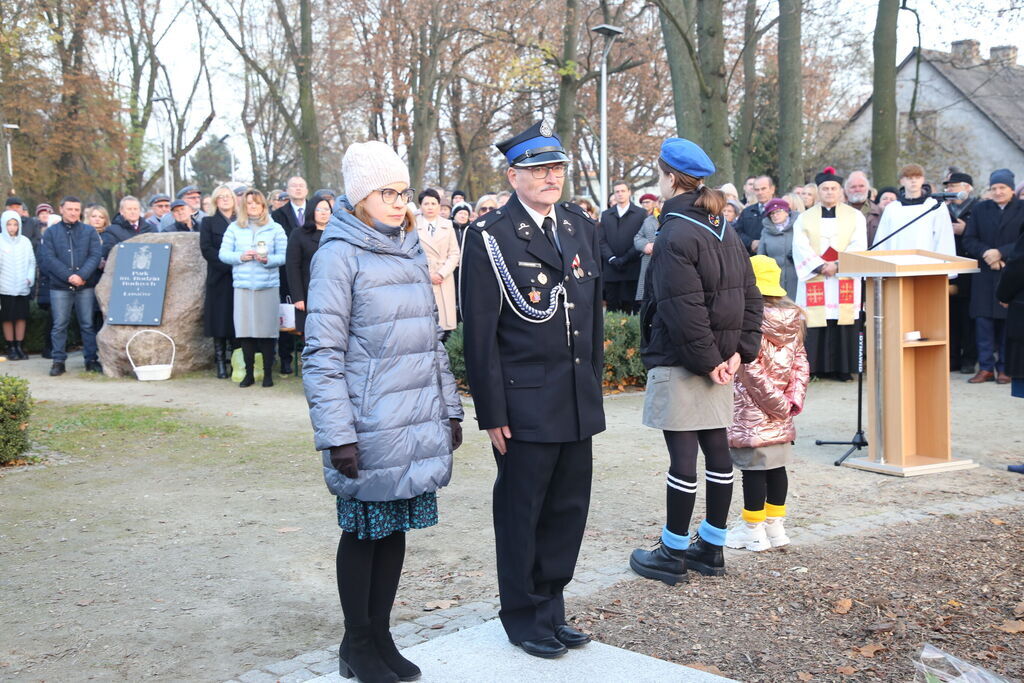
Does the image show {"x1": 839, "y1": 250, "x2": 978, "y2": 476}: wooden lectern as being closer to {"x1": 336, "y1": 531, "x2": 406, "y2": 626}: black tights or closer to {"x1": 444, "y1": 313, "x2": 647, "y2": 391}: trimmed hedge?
{"x1": 444, "y1": 313, "x2": 647, "y2": 391}: trimmed hedge

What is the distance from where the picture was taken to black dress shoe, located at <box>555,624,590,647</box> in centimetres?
453

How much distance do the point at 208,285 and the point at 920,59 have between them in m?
16.5

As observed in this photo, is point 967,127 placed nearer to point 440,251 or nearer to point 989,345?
point 989,345

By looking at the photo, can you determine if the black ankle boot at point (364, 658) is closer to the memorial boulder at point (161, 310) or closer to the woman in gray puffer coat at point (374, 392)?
the woman in gray puffer coat at point (374, 392)

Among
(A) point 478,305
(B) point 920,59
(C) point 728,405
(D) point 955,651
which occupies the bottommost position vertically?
(D) point 955,651

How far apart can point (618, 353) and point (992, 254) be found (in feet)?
13.8

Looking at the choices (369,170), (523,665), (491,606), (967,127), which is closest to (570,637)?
(523,665)

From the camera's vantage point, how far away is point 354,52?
3459cm

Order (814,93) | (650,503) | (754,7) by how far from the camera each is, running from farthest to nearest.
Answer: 1. (814,93)
2. (754,7)
3. (650,503)

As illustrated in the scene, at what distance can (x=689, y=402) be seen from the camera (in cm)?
548

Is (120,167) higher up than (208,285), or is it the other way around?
(120,167)

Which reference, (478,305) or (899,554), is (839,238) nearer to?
(899,554)

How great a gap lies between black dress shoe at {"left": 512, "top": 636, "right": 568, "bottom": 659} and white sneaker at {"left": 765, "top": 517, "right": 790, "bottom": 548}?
202cm

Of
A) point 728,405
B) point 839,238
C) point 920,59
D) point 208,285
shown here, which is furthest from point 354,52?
point 728,405
